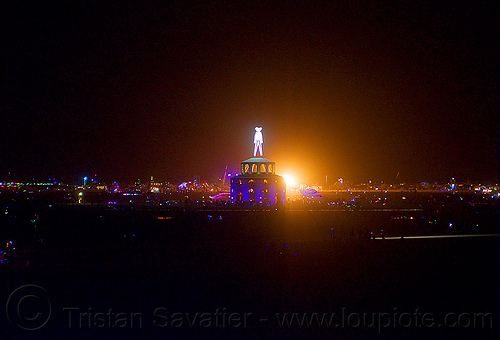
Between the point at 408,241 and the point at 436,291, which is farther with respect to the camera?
the point at 408,241

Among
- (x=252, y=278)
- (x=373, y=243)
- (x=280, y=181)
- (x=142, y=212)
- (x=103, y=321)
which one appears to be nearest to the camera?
(x=103, y=321)

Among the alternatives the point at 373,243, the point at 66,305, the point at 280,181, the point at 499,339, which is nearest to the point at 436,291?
the point at 499,339

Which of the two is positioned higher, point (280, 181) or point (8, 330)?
point (280, 181)

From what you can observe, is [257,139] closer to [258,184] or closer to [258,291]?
[258,184]

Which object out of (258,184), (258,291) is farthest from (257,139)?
(258,291)

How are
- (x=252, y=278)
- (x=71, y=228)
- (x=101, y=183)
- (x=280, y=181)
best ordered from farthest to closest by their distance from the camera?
(x=101, y=183)
(x=280, y=181)
(x=71, y=228)
(x=252, y=278)

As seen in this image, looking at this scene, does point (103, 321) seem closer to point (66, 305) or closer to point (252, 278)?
point (66, 305)
